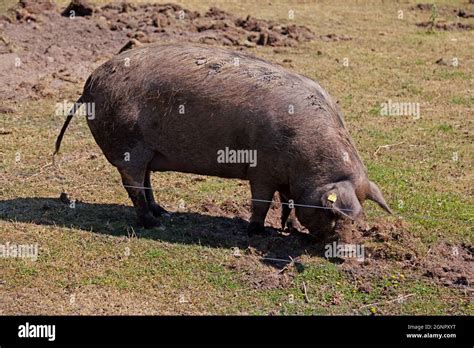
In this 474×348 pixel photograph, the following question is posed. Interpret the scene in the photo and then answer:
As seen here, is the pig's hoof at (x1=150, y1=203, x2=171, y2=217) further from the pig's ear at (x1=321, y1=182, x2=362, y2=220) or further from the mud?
the pig's ear at (x1=321, y1=182, x2=362, y2=220)

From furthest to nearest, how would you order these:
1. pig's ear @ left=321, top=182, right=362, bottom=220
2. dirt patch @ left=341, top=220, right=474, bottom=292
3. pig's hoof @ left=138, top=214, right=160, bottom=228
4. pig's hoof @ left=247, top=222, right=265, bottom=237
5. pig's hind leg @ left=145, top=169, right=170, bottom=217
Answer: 1. pig's hind leg @ left=145, top=169, right=170, bottom=217
2. pig's hoof @ left=138, top=214, right=160, bottom=228
3. pig's hoof @ left=247, top=222, right=265, bottom=237
4. dirt patch @ left=341, top=220, right=474, bottom=292
5. pig's ear @ left=321, top=182, right=362, bottom=220

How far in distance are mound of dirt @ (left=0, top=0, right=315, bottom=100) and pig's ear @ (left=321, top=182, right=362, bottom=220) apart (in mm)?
7305

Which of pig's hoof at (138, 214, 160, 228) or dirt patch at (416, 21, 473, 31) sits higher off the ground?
dirt patch at (416, 21, 473, 31)

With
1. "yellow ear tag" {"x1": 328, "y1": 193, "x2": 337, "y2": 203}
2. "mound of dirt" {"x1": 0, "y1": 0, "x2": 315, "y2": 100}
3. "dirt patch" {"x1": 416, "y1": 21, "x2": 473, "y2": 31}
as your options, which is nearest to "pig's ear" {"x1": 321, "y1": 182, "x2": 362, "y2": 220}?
"yellow ear tag" {"x1": 328, "y1": 193, "x2": 337, "y2": 203}

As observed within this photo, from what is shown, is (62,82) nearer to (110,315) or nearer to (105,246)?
(105,246)

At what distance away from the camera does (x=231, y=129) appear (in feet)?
24.2

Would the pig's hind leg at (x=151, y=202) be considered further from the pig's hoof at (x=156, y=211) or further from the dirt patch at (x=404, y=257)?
the dirt patch at (x=404, y=257)

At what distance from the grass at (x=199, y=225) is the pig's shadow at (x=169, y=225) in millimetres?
25

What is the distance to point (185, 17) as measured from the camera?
18203mm

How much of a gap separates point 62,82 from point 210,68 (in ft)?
22.2

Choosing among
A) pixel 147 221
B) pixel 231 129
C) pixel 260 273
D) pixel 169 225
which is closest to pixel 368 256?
pixel 260 273

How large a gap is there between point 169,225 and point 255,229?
0.95m

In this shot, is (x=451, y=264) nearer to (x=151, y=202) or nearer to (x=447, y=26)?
(x=151, y=202)

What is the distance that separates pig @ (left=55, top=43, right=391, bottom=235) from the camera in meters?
7.12
